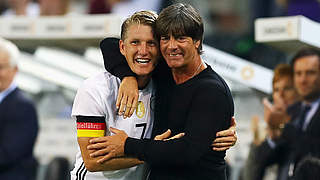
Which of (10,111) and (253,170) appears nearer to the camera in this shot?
(10,111)

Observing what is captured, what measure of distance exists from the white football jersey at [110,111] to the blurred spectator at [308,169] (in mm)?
1787

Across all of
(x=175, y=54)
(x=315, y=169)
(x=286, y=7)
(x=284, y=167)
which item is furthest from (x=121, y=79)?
(x=286, y=7)

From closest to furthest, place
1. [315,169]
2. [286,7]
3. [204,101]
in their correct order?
[204,101] < [315,169] < [286,7]

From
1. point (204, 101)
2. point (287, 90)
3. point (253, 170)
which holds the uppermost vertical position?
point (204, 101)

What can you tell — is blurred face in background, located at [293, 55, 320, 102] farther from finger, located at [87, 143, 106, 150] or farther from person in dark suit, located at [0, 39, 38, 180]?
finger, located at [87, 143, 106, 150]

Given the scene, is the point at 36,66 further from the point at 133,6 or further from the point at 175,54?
the point at 175,54

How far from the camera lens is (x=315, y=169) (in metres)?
6.72

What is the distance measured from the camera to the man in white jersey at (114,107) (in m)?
5.03

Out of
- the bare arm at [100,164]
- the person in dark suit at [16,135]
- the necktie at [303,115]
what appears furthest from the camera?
the necktie at [303,115]

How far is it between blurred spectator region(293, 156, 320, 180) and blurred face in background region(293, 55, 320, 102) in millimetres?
703

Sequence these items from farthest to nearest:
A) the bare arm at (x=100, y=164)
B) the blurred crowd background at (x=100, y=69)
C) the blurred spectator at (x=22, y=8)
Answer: the blurred spectator at (x=22, y=8) → the blurred crowd background at (x=100, y=69) → the bare arm at (x=100, y=164)

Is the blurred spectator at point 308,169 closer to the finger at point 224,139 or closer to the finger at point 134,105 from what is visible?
the finger at point 224,139

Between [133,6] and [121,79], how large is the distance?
4548 mm

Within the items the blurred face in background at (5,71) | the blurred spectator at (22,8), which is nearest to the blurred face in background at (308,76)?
the blurred face in background at (5,71)
